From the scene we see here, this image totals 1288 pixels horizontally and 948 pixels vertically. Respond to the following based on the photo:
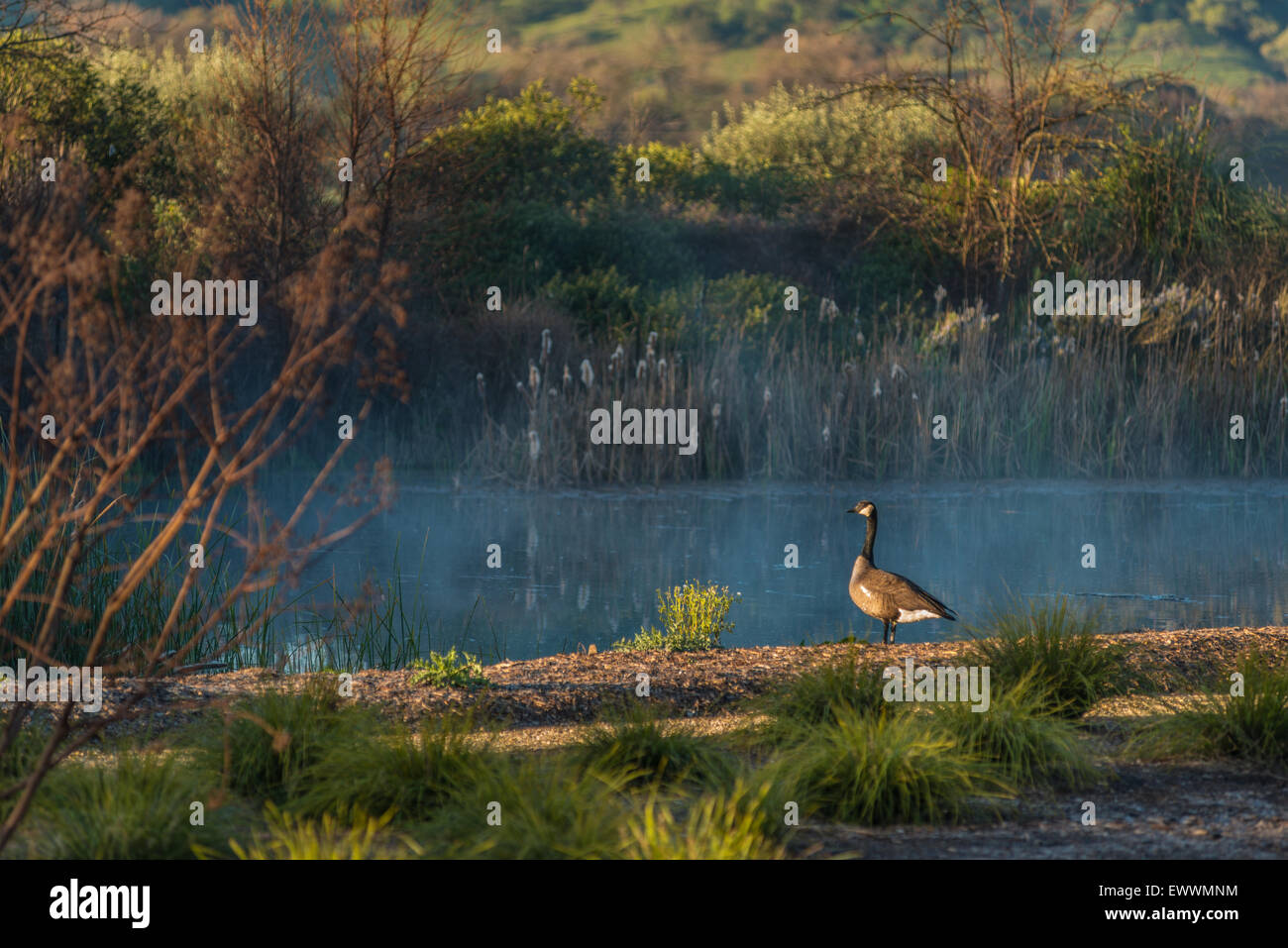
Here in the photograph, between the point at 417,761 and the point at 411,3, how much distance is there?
13472mm

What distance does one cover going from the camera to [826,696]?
621cm

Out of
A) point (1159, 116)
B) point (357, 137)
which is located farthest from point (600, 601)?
point (1159, 116)

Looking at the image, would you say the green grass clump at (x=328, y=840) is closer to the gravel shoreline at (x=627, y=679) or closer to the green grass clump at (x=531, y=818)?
the green grass clump at (x=531, y=818)

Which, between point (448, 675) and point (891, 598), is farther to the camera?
point (891, 598)

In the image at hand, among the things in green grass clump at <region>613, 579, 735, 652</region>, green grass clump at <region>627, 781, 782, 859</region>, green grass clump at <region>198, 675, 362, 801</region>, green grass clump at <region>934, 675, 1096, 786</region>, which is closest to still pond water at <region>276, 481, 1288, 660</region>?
green grass clump at <region>613, 579, 735, 652</region>

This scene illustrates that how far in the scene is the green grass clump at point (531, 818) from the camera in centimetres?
433

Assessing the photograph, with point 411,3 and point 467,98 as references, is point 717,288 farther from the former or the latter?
point 411,3

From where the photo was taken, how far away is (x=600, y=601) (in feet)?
34.6

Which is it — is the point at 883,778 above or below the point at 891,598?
below

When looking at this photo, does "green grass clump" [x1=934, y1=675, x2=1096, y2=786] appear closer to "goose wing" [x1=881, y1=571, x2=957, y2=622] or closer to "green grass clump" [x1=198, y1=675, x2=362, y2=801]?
"goose wing" [x1=881, y1=571, x2=957, y2=622]

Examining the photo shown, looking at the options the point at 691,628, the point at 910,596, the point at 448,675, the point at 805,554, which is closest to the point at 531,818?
the point at 448,675

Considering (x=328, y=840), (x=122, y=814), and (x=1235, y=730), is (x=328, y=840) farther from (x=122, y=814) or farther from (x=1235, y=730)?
(x=1235, y=730)

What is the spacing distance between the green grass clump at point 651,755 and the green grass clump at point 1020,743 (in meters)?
0.92

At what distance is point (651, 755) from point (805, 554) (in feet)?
23.4
